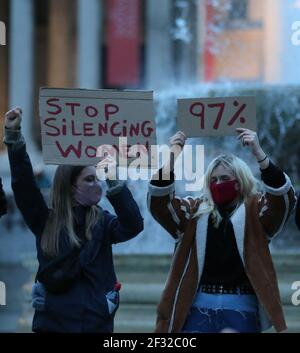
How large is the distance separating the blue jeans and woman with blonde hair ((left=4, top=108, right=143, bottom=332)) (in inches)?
13.9

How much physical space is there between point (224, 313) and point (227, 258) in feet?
0.68

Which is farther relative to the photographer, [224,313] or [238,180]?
[238,180]

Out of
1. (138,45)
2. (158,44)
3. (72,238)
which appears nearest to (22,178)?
(72,238)

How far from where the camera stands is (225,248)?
3.42 m

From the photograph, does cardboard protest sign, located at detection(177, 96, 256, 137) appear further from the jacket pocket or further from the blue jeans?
the jacket pocket

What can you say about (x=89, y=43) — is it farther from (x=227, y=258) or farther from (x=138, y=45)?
(x=227, y=258)

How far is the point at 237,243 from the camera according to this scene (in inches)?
134

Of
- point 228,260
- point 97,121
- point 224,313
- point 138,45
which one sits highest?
point 138,45

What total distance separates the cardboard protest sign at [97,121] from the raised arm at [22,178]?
14 cm

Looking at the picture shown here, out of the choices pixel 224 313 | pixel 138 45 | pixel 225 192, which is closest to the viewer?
pixel 224 313

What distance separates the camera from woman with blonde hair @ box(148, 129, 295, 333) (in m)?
3.40
